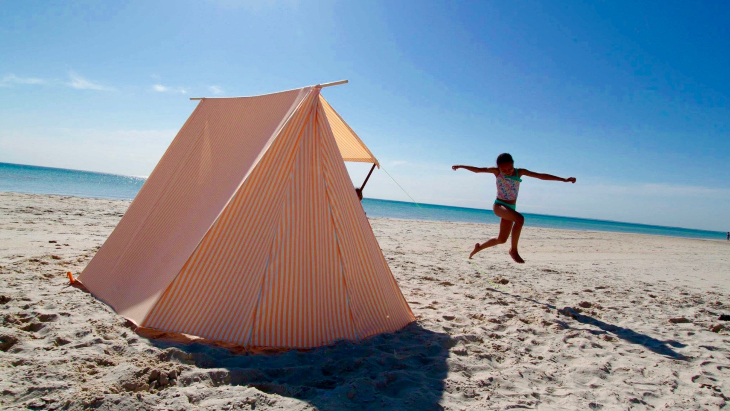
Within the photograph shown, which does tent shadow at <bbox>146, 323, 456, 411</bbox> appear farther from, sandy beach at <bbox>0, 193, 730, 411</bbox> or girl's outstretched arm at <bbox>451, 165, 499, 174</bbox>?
girl's outstretched arm at <bbox>451, 165, 499, 174</bbox>

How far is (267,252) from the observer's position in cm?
283

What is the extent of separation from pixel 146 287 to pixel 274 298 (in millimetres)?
1208

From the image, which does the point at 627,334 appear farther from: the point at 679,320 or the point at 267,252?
the point at 267,252

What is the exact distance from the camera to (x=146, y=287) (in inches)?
124

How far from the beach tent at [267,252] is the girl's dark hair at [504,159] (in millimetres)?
2305

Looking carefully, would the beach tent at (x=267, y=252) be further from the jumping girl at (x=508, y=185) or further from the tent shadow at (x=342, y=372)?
the jumping girl at (x=508, y=185)

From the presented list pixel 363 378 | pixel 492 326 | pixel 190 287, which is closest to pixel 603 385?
pixel 492 326

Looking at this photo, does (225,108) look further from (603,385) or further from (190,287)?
(603,385)

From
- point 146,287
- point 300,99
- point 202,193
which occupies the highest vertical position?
point 300,99

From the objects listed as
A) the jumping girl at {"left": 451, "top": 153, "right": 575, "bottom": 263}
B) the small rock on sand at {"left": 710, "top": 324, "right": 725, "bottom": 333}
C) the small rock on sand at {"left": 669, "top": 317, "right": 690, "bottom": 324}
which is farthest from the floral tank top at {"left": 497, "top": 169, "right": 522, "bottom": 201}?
the small rock on sand at {"left": 710, "top": 324, "right": 725, "bottom": 333}

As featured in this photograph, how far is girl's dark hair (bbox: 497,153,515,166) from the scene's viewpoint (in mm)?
4676

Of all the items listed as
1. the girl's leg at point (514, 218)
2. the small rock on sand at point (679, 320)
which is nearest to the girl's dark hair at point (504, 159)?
the girl's leg at point (514, 218)

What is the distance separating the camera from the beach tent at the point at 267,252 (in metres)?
2.79

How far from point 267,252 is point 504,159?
3.23m
